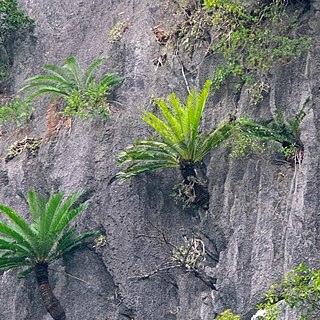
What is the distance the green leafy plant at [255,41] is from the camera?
43.1 feet

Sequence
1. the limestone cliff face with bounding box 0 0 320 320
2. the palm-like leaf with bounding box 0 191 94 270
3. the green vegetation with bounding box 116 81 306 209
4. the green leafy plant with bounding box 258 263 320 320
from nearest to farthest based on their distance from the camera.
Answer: the green leafy plant with bounding box 258 263 320 320, the limestone cliff face with bounding box 0 0 320 320, the green vegetation with bounding box 116 81 306 209, the palm-like leaf with bounding box 0 191 94 270

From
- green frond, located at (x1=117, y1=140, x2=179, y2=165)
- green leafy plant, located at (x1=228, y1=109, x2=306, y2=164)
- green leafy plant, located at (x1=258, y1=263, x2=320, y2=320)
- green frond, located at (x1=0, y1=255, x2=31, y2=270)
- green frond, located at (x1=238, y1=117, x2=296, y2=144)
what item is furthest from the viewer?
green frond, located at (x1=0, y1=255, x2=31, y2=270)

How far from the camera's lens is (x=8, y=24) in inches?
778

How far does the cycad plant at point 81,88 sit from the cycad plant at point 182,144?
6.81ft

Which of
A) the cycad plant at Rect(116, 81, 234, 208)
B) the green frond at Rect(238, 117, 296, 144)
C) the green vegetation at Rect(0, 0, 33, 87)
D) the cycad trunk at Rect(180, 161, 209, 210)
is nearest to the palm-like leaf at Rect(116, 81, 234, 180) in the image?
the cycad plant at Rect(116, 81, 234, 208)

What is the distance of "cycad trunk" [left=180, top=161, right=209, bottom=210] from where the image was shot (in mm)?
13561

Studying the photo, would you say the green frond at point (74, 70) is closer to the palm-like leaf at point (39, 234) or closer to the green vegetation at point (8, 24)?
the palm-like leaf at point (39, 234)

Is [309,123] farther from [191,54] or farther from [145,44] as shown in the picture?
[145,44]

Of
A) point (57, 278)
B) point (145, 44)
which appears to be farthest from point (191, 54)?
point (57, 278)

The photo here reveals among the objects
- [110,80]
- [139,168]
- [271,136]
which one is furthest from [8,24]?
[271,136]

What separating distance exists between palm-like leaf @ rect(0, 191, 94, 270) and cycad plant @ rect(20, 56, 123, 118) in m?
2.25

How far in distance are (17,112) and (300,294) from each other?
32.0 ft

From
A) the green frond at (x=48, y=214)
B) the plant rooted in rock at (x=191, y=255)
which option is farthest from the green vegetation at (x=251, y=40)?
the green frond at (x=48, y=214)

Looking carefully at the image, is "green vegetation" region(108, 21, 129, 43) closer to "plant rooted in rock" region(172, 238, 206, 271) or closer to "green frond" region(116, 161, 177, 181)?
"green frond" region(116, 161, 177, 181)
